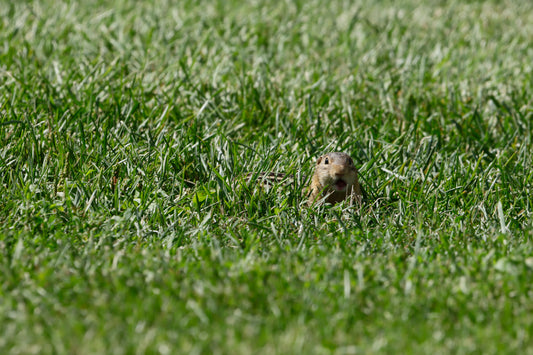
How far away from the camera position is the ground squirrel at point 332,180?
14.4ft

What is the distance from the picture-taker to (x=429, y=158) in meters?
5.03

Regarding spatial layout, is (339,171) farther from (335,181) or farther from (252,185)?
(252,185)

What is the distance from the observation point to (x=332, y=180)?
4.33 m

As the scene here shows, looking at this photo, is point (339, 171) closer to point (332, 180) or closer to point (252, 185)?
point (332, 180)

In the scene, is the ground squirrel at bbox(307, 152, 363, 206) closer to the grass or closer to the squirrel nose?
the squirrel nose

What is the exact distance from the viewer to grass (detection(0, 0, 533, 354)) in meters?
2.89

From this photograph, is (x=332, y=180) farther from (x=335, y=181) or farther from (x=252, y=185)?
(x=252, y=185)

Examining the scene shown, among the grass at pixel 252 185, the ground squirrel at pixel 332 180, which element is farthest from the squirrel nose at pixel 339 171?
the grass at pixel 252 185

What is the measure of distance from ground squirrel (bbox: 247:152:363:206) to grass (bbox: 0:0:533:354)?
0.14m

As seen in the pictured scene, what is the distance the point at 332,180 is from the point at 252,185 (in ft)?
1.54

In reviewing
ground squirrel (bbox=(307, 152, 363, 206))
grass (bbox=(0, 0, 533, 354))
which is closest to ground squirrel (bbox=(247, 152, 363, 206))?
ground squirrel (bbox=(307, 152, 363, 206))

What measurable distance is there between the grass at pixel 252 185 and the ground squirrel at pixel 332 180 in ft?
0.45

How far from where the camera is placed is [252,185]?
4.41 m

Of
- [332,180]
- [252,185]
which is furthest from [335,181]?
[252,185]
